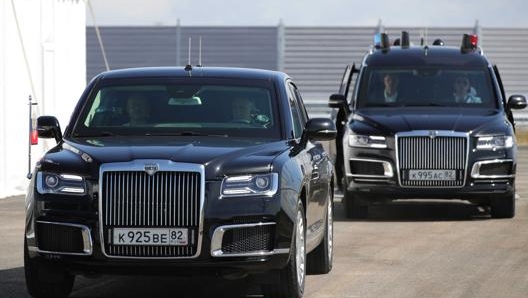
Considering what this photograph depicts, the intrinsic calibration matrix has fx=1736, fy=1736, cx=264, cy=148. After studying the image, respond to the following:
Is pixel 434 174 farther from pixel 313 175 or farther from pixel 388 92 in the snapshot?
pixel 313 175

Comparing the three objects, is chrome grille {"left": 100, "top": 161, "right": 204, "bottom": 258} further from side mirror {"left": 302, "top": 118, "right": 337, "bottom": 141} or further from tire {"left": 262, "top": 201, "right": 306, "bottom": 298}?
side mirror {"left": 302, "top": 118, "right": 337, "bottom": 141}

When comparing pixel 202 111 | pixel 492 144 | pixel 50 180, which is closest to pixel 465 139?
pixel 492 144

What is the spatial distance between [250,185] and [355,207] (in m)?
9.43

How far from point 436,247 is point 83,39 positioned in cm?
1398

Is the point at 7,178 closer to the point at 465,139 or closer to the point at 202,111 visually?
the point at 465,139

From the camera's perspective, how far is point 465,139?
64.6 ft

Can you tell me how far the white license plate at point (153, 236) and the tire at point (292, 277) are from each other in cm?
80

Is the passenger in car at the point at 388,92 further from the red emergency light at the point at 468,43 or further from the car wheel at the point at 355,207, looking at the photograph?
the car wheel at the point at 355,207

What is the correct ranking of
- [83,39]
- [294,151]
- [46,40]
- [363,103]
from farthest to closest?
[83,39] → [46,40] → [363,103] → [294,151]

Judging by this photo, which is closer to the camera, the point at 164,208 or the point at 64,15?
the point at 164,208

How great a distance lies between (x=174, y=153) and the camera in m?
11.4

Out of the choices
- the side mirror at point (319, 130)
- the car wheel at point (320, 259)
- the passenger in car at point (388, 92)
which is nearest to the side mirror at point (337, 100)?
the passenger in car at point (388, 92)

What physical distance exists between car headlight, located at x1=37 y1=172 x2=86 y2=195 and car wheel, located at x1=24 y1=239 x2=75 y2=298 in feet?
1.37

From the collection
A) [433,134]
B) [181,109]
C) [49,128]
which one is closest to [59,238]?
[49,128]
